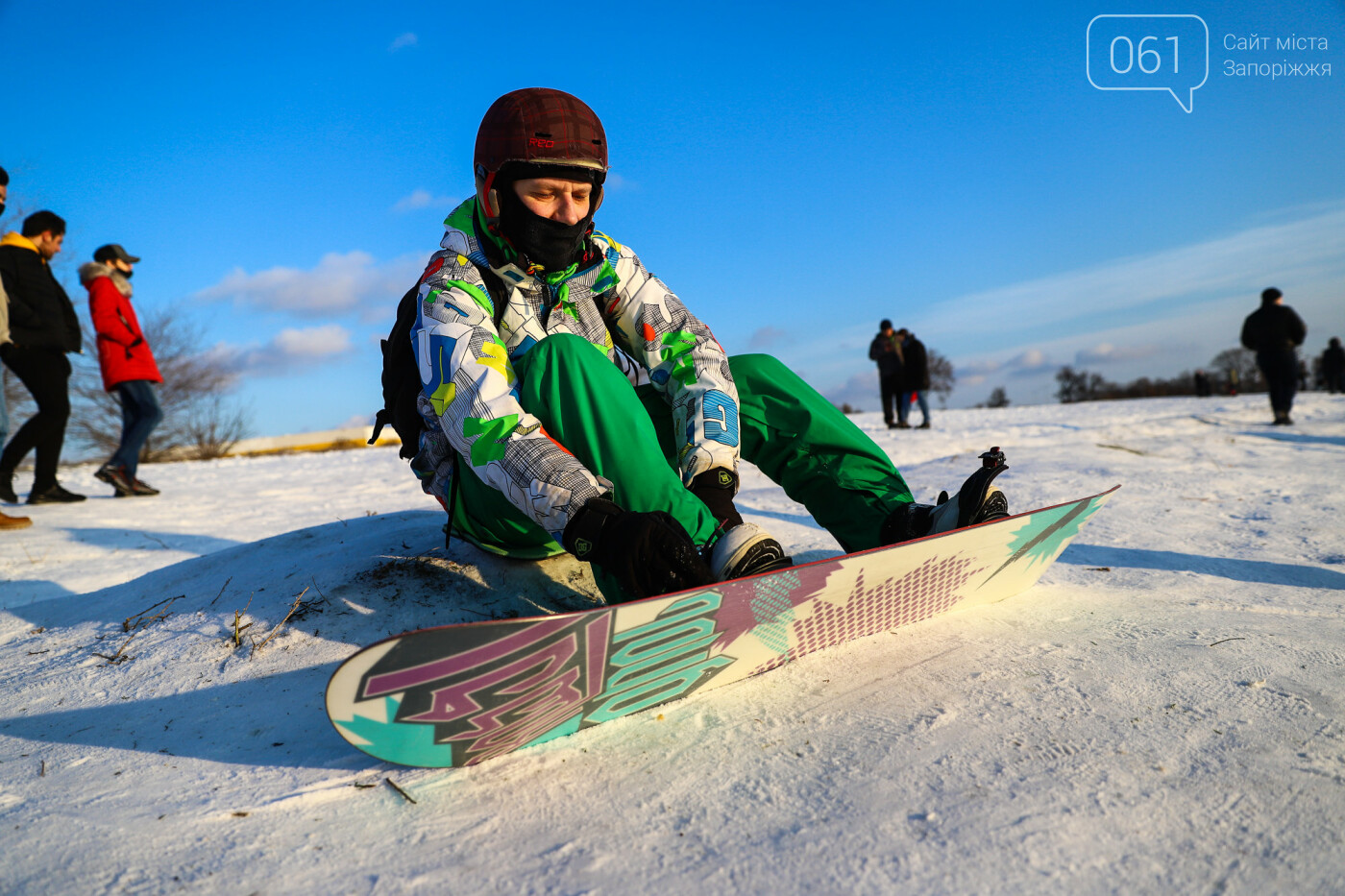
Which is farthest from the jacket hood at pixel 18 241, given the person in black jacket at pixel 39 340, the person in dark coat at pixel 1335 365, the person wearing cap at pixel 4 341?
the person in dark coat at pixel 1335 365

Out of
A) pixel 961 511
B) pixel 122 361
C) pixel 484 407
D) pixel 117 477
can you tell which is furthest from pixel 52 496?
pixel 961 511

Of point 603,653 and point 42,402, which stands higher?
point 42,402

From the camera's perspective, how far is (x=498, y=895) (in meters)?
0.90

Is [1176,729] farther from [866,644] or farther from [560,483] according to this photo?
[560,483]

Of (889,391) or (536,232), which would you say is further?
(889,391)

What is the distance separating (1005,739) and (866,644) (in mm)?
443

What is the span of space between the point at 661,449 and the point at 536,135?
2.68ft

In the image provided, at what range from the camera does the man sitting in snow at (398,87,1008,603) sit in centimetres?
145

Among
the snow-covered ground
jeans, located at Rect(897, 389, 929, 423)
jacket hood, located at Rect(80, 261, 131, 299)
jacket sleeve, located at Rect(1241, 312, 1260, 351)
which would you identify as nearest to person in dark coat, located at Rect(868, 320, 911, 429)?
jeans, located at Rect(897, 389, 929, 423)

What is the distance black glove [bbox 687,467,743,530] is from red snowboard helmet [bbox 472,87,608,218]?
2.64ft

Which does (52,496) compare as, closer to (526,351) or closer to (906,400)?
(526,351)

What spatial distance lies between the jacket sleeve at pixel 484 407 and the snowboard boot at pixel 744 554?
0.86 ft

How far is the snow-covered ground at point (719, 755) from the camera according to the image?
3.06 ft

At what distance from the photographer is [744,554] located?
143 cm
